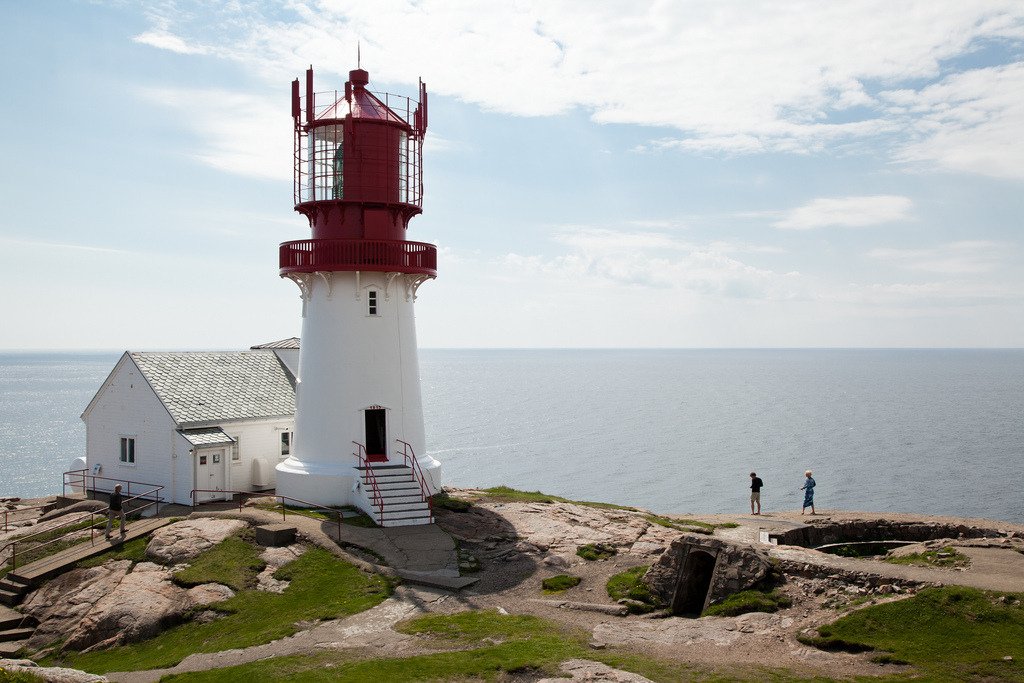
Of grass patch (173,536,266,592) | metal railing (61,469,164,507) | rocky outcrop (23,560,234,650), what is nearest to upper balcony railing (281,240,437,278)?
metal railing (61,469,164,507)

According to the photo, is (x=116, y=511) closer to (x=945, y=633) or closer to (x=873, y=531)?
(x=945, y=633)

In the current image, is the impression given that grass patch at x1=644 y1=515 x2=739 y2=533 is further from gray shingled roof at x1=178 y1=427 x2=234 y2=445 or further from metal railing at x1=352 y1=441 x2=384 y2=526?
gray shingled roof at x1=178 y1=427 x2=234 y2=445

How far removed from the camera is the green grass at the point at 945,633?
15.0 meters

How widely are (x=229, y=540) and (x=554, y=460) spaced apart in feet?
173

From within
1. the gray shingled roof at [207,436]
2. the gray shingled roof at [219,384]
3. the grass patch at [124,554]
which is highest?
the gray shingled roof at [219,384]

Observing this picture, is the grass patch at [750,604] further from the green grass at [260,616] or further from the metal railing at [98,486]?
the metal railing at [98,486]

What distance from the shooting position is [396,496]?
27.6 m

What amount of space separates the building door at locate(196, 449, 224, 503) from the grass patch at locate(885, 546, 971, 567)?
872 inches

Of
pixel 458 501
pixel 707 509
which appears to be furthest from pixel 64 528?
pixel 707 509

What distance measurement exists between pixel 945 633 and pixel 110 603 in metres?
19.5

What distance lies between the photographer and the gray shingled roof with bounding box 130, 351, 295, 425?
30750 mm

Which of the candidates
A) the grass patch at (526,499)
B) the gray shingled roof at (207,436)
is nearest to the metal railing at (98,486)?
the gray shingled roof at (207,436)

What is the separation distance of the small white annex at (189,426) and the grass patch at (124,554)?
180 inches

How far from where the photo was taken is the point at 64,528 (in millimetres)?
27516
